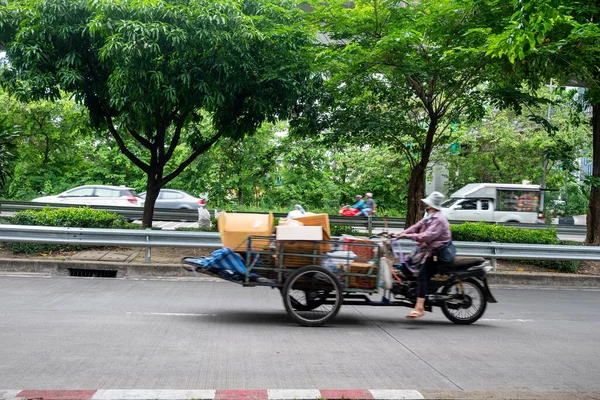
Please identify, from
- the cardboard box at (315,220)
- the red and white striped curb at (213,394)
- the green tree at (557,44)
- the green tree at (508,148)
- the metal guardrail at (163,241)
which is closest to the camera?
the red and white striped curb at (213,394)

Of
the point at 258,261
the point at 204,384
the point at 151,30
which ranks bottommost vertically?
the point at 204,384

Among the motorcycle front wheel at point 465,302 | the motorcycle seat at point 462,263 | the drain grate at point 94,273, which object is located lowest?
the drain grate at point 94,273

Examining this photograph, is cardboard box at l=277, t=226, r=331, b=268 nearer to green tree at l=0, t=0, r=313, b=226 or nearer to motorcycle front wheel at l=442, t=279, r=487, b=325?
motorcycle front wheel at l=442, t=279, r=487, b=325

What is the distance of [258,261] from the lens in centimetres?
759

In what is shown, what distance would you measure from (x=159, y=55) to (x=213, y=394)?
32.7ft

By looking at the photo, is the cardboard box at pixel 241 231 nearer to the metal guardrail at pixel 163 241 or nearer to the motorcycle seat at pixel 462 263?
the motorcycle seat at pixel 462 263

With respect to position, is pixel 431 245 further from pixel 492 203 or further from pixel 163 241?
pixel 492 203

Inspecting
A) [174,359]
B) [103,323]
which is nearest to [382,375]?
[174,359]

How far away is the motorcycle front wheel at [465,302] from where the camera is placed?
8078 millimetres

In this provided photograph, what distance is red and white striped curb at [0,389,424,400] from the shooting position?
15.1ft

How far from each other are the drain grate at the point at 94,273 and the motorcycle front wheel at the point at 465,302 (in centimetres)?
706

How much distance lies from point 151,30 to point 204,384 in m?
8.70

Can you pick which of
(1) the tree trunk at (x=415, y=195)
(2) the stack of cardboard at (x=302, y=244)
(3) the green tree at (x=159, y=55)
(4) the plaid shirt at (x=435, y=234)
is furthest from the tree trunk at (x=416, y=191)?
(2) the stack of cardboard at (x=302, y=244)

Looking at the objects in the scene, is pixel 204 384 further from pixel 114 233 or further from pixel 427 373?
pixel 114 233
